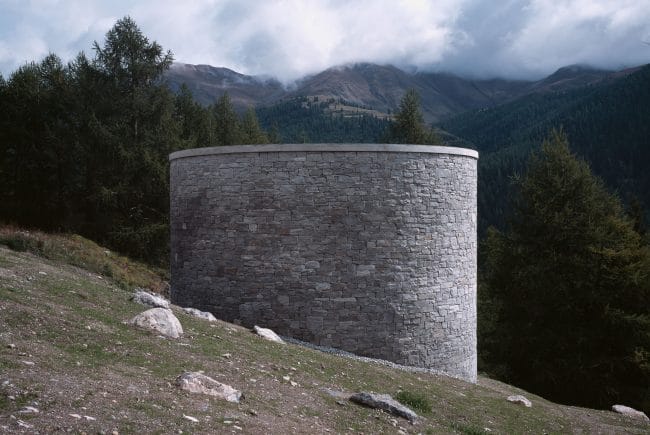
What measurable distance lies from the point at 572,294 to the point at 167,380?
17.2 m

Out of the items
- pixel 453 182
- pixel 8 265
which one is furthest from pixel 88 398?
pixel 453 182

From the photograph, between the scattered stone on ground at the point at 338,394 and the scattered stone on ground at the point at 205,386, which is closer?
the scattered stone on ground at the point at 205,386

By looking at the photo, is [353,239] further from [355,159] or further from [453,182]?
[453,182]

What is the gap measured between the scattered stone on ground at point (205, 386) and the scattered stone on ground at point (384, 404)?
75.3 inches

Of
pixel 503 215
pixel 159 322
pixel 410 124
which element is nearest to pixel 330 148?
pixel 159 322

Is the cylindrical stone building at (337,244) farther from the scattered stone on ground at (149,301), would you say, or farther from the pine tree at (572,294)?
the pine tree at (572,294)

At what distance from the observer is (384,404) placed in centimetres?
770

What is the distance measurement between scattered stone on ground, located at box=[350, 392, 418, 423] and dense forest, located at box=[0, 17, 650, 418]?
13.9 m

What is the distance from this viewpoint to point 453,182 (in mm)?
13297

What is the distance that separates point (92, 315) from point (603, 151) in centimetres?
9156

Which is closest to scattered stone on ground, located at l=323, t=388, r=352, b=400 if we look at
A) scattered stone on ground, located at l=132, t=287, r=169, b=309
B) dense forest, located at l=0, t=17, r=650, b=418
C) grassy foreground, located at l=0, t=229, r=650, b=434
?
grassy foreground, located at l=0, t=229, r=650, b=434

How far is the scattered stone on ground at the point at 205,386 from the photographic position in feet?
20.9

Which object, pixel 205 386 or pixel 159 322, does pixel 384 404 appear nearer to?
pixel 205 386

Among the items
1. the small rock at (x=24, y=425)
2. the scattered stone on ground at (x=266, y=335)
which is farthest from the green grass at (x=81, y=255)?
the small rock at (x=24, y=425)
